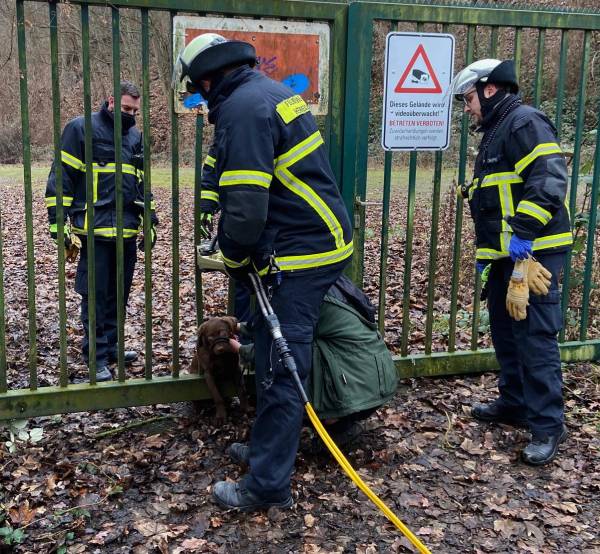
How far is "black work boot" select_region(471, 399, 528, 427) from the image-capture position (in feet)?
15.3

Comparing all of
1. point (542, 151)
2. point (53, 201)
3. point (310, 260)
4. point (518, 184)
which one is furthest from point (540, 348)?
point (53, 201)

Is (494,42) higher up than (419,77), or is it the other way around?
(494,42)

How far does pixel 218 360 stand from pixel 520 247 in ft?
6.68

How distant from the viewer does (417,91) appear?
4695 millimetres

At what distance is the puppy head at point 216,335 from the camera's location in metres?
4.43

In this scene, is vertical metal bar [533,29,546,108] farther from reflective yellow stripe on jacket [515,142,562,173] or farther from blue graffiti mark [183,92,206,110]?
blue graffiti mark [183,92,206,110]

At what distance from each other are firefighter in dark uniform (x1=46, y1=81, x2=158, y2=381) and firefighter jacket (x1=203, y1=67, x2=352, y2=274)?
2062 mm

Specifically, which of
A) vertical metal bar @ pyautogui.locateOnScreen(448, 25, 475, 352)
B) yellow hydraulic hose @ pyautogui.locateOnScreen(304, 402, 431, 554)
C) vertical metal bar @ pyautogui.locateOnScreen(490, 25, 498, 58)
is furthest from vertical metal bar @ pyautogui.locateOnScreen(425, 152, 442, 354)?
yellow hydraulic hose @ pyautogui.locateOnScreen(304, 402, 431, 554)

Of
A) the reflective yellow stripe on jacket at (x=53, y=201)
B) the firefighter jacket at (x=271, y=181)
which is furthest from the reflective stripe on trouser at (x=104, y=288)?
the firefighter jacket at (x=271, y=181)

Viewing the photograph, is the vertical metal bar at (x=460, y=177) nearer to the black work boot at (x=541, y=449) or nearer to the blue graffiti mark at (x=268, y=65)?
the black work boot at (x=541, y=449)

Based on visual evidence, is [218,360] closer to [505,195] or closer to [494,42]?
[505,195]

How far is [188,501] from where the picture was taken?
12.4 feet

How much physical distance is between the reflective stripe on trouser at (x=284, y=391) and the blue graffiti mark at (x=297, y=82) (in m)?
1.41

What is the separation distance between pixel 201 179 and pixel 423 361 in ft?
7.06
